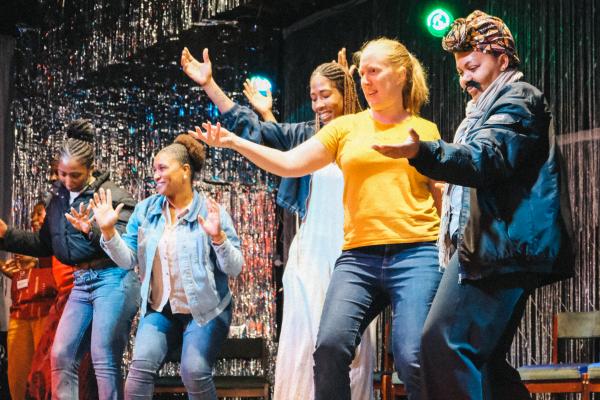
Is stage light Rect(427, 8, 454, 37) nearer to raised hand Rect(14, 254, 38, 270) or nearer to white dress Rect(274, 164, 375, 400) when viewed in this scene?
white dress Rect(274, 164, 375, 400)

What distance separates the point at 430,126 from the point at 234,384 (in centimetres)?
264

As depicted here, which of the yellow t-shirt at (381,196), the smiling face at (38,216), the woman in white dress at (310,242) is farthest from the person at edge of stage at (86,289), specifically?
the smiling face at (38,216)

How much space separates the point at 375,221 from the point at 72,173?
234 centimetres

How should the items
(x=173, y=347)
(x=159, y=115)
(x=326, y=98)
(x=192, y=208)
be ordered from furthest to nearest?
(x=159, y=115)
(x=192, y=208)
(x=173, y=347)
(x=326, y=98)

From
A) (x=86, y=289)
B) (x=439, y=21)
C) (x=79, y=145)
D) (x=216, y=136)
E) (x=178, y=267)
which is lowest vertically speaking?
(x=86, y=289)

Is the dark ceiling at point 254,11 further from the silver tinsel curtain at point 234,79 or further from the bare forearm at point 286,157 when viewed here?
the bare forearm at point 286,157

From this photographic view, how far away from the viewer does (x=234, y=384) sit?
5.60 meters

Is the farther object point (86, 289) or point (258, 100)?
point (86, 289)

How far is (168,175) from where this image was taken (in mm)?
4574

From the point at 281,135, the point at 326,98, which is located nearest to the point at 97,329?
the point at 281,135

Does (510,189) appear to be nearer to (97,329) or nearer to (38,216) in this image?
(97,329)

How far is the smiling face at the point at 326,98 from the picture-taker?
4.23 m

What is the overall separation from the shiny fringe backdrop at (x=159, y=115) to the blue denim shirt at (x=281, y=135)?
3.71 m

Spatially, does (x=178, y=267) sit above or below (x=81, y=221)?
below
